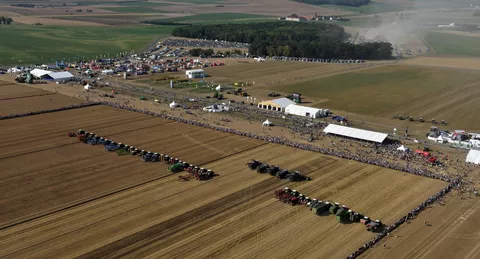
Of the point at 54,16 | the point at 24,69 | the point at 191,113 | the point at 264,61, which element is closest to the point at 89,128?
the point at 191,113

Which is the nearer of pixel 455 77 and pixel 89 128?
pixel 89 128

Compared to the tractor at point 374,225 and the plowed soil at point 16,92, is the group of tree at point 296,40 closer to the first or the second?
the plowed soil at point 16,92

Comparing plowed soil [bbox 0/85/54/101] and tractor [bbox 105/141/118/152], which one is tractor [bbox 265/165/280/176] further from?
plowed soil [bbox 0/85/54/101]

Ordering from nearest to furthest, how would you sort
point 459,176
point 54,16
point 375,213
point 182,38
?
point 375,213, point 459,176, point 182,38, point 54,16

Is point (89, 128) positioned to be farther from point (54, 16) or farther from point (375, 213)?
point (54, 16)

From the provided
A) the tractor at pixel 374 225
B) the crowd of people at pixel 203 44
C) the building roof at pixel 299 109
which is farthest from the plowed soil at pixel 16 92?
the crowd of people at pixel 203 44

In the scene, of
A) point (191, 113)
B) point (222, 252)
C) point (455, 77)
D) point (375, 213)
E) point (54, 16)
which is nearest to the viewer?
point (222, 252)
